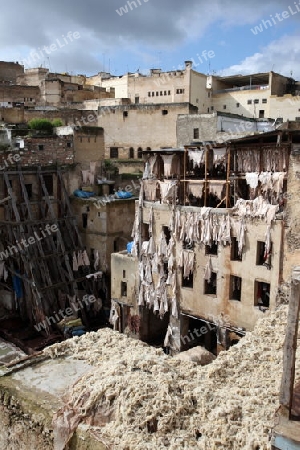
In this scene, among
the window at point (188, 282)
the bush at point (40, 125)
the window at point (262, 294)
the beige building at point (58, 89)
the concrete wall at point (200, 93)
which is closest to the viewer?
the window at point (262, 294)

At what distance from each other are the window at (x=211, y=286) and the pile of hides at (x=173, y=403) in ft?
26.4

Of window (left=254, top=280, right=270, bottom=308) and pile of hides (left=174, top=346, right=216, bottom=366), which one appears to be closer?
pile of hides (left=174, top=346, right=216, bottom=366)

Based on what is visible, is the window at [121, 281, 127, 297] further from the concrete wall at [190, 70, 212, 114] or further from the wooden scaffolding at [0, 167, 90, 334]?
the concrete wall at [190, 70, 212, 114]

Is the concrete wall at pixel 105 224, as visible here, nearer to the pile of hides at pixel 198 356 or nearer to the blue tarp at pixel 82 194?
the blue tarp at pixel 82 194

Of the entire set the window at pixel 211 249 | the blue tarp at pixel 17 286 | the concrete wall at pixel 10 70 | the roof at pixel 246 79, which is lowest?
the blue tarp at pixel 17 286

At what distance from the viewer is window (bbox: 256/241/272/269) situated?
16.0 metres

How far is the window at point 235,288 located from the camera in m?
17.4

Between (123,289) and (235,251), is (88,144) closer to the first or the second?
(123,289)

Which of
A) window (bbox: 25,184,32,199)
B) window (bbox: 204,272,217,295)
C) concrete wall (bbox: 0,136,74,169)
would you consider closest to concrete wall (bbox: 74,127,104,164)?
concrete wall (bbox: 0,136,74,169)

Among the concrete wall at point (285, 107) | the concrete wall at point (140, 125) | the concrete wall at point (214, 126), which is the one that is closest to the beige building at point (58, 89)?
the concrete wall at point (140, 125)

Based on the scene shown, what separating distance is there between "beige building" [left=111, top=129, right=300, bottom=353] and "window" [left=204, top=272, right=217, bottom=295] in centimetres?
4

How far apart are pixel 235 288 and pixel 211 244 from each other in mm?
2052

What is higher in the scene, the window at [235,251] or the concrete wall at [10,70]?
the concrete wall at [10,70]

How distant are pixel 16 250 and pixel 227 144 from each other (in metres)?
12.8
